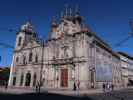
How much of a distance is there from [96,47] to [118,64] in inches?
808

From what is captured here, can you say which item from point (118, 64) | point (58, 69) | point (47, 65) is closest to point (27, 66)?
point (47, 65)

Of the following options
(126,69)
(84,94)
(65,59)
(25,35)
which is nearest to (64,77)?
(65,59)

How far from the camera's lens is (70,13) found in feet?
132

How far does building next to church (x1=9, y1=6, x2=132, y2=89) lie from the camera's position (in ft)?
107

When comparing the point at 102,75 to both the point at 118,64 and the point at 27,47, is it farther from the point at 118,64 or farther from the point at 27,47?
the point at 27,47

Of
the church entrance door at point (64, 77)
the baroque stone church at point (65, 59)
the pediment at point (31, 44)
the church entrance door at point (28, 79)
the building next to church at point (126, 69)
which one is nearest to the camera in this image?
the baroque stone church at point (65, 59)

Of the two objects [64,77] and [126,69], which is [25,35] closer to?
[64,77]

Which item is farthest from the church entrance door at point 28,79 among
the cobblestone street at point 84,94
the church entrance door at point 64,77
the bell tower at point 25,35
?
the cobblestone street at point 84,94

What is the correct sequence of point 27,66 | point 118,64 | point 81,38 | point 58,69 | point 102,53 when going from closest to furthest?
1. point 81,38
2. point 58,69
3. point 102,53
4. point 27,66
5. point 118,64

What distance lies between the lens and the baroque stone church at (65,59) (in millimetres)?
32531

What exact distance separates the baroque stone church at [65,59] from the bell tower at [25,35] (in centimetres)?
44

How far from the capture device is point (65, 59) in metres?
35.3

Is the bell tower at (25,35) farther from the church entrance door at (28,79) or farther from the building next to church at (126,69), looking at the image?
the building next to church at (126,69)

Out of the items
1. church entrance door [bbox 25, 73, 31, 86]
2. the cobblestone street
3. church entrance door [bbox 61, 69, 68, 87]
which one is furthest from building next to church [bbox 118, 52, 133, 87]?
the cobblestone street
